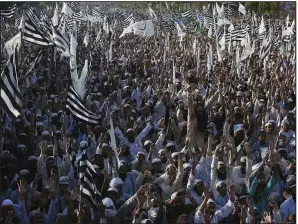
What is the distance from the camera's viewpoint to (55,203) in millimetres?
5445

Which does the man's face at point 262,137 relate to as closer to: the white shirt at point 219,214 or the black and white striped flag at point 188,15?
the white shirt at point 219,214

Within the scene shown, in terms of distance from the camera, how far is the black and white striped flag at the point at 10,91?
5949 millimetres

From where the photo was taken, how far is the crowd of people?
5.16 m

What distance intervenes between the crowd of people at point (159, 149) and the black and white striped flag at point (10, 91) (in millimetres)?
623

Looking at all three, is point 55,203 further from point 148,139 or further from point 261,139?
point 261,139

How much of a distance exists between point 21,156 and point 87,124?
102cm

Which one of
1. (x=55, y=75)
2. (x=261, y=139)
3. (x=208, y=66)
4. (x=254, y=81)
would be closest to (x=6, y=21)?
(x=55, y=75)

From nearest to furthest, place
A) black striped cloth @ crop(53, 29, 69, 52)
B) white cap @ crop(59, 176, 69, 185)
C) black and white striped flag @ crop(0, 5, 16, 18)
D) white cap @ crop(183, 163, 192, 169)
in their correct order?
white cap @ crop(59, 176, 69, 185) → white cap @ crop(183, 163, 192, 169) → black striped cloth @ crop(53, 29, 69, 52) → black and white striped flag @ crop(0, 5, 16, 18)

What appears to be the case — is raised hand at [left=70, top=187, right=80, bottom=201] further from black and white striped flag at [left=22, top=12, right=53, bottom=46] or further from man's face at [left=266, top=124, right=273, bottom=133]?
black and white striped flag at [left=22, top=12, right=53, bottom=46]

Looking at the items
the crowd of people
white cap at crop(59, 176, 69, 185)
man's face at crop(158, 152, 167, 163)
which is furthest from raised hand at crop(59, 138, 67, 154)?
man's face at crop(158, 152, 167, 163)

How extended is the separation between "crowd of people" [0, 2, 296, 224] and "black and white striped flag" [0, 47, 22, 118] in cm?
62

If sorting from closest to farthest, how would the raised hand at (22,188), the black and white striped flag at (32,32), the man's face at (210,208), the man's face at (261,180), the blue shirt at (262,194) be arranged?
1. the man's face at (210,208)
2. the raised hand at (22,188)
3. the blue shirt at (262,194)
4. the man's face at (261,180)
5. the black and white striped flag at (32,32)

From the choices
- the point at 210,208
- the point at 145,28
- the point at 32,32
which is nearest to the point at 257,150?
the point at 210,208

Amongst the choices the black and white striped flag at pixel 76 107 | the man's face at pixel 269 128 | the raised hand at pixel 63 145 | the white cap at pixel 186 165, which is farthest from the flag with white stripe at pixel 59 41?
the white cap at pixel 186 165
